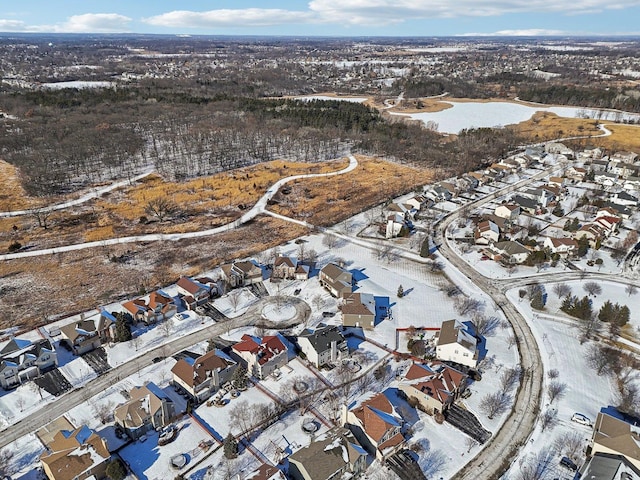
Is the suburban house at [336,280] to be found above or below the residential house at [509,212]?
below

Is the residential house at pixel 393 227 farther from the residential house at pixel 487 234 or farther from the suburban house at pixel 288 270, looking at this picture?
the suburban house at pixel 288 270

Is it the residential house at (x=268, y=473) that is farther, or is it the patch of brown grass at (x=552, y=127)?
the patch of brown grass at (x=552, y=127)

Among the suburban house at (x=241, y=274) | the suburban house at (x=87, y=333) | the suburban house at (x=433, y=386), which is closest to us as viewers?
the suburban house at (x=433, y=386)

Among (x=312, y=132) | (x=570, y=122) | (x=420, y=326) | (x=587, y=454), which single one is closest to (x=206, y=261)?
(x=420, y=326)

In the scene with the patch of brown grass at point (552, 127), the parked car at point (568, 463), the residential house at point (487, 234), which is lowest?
the parked car at point (568, 463)

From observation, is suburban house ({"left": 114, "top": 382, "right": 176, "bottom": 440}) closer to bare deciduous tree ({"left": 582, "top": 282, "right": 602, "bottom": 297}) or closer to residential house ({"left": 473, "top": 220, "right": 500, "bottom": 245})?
bare deciduous tree ({"left": 582, "top": 282, "right": 602, "bottom": 297})

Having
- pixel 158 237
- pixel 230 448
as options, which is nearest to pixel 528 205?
pixel 158 237

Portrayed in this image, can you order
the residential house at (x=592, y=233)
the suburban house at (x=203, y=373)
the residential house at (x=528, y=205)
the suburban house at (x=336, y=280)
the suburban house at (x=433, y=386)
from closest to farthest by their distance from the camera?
1. the suburban house at (x=433, y=386)
2. the suburban house at (x=203, y=373)
3. the suburban house at (x=336, y=280)
4. the residential house at (x=592, y=233)
5. the residential house at (x=528, y=205)

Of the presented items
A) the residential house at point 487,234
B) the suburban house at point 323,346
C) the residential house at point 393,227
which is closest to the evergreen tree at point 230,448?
the suburban house at point 323,346
